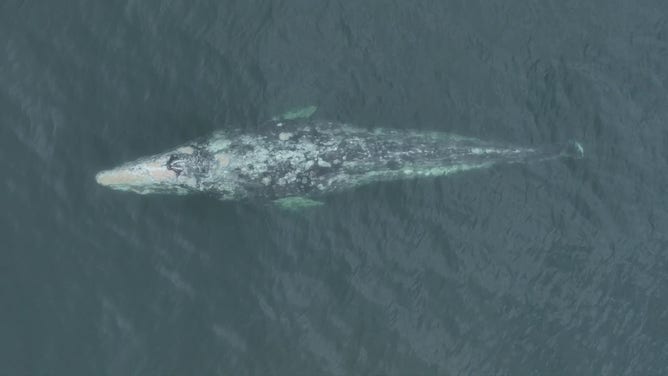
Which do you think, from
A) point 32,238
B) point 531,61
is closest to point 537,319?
point 531,61

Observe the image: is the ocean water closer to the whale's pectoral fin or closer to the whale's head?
the whale's pectoral fin

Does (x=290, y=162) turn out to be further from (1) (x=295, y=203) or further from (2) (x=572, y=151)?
(2) (x=572, y=151)

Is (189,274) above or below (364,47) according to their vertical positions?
below

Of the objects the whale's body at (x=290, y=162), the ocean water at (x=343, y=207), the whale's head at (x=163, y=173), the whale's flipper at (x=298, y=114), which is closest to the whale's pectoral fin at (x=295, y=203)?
the whale's body at (x=290, y=162)

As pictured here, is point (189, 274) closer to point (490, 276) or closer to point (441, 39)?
point (490, 276)

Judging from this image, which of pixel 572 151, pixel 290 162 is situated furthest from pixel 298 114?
pixel 572 151

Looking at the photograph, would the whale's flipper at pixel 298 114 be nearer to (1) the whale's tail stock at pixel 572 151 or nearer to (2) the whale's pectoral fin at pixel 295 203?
(2) the whale's pectoral fin at pixel 295 203
